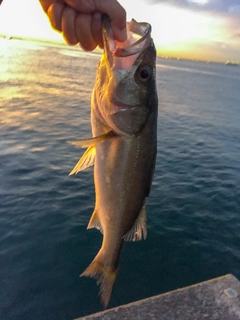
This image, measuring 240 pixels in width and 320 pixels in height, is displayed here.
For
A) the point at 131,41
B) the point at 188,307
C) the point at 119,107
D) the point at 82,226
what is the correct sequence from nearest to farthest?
the point at 131,41
the point at 119,107
the point at 188,307
the point at 82,226

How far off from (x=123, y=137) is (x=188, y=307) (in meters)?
2.97

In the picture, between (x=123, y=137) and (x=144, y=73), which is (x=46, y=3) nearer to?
(x=144, y=73)

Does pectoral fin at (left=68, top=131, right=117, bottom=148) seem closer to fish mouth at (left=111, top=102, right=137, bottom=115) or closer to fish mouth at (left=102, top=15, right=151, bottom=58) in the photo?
fish mouth at (left=111, top=102, right=137, bottom=115)

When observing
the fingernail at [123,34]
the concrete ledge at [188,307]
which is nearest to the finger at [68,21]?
the fingernail at [123,34]

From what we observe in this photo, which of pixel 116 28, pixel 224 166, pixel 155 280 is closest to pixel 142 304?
pixel 155 280

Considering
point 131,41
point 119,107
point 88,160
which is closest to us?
point 131,41

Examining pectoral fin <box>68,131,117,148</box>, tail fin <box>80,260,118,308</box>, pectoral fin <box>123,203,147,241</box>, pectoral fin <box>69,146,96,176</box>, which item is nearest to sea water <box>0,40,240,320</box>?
tail fin <box>80,260,118,308</box>

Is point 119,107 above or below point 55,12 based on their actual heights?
below

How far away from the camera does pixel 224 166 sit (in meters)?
15.2

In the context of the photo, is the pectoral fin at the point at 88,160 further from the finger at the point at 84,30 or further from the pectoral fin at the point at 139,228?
the finger at the point at 84,30

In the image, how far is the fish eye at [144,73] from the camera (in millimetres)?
2641

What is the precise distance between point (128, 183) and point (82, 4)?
1.51m

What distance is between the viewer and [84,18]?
2393 millimetres

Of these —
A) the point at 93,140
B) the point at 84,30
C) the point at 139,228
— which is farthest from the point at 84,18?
the point at 139,228
